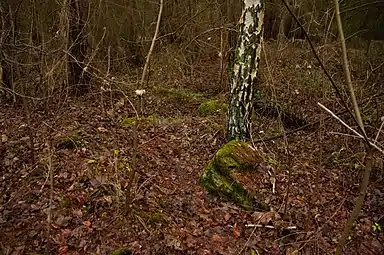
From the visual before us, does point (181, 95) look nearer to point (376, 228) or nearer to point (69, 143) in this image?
point (69, 143)

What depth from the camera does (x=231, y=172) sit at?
4215 mm

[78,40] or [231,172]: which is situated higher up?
[78,40]

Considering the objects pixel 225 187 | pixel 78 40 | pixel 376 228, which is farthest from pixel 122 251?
pixel 78 40

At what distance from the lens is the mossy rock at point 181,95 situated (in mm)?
7754

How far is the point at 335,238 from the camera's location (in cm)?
369

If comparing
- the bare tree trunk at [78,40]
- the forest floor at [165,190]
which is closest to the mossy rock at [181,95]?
the forest floor at [165,190]

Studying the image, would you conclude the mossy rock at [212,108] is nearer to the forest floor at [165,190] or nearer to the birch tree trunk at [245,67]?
the forest floor at [165,190]

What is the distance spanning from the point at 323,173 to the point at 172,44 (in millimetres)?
6050

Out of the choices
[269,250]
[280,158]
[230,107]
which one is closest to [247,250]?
[269,250]

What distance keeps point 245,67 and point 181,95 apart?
3.18 meters

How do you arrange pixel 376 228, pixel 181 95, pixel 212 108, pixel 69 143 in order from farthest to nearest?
pixel 181 95 → pixel 212 108 → pixel 69 143 → pixel 376 228

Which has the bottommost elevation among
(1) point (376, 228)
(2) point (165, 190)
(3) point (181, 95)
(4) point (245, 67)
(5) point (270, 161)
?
(1) point (376, 228)

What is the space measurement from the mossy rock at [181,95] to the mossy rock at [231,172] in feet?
11.1

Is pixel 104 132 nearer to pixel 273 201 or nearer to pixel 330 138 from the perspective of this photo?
pixel 273 201
